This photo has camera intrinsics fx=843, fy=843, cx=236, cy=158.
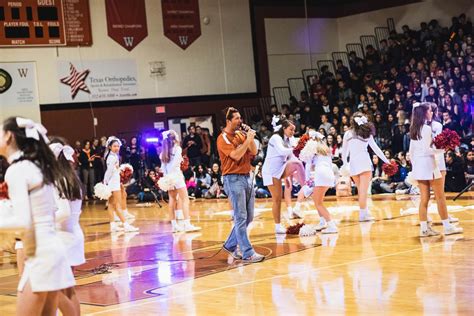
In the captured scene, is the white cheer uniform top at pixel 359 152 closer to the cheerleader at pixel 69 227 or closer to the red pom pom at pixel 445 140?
the red pom pom at pixel 445 140

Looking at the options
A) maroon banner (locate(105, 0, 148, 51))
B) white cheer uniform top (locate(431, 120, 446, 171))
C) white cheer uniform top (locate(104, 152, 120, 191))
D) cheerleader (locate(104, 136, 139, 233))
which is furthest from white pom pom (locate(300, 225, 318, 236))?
maroon banner (locate(105, 0, 148, 51))

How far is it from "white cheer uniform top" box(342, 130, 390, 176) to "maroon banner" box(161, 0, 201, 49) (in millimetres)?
15149

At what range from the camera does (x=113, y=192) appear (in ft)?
49.8

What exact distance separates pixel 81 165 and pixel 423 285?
1821 centimetres

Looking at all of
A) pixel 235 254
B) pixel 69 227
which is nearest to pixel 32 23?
pixel 235 254

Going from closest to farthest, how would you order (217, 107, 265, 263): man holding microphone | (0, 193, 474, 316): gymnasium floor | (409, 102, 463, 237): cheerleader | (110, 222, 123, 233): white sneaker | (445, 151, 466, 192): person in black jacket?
(0, 193, 474, 316): gymnasium floor
(217, 107, 265, 263): man holding microphone
(409, 102, 463, 237): cheerleader
(110, 222, 123, 233): white sneaker
(445, 151, 466, 192): person in black jacket

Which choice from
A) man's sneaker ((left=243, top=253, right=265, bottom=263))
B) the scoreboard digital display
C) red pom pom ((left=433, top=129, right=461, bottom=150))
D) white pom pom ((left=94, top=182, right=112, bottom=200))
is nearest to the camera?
man's sneaker ((left=243, top=253, right=265, bottom=263))

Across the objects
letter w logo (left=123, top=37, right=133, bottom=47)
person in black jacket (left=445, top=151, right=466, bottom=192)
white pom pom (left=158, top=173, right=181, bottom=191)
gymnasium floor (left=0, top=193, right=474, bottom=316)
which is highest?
letter w logo (left=123, top=37, right=133, bottom=47)

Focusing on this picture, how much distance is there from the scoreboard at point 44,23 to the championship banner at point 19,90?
2.49 feet

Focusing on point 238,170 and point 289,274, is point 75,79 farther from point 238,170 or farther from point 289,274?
point 289,274

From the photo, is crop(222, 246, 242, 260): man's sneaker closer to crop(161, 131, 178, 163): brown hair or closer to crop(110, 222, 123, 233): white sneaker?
crop(161, 131, 178, 163): brown hair

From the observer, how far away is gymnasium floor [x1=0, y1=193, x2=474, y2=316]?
7375 millimetres

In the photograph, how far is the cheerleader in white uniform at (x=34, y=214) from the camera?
4898 mm

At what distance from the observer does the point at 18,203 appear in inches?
192
